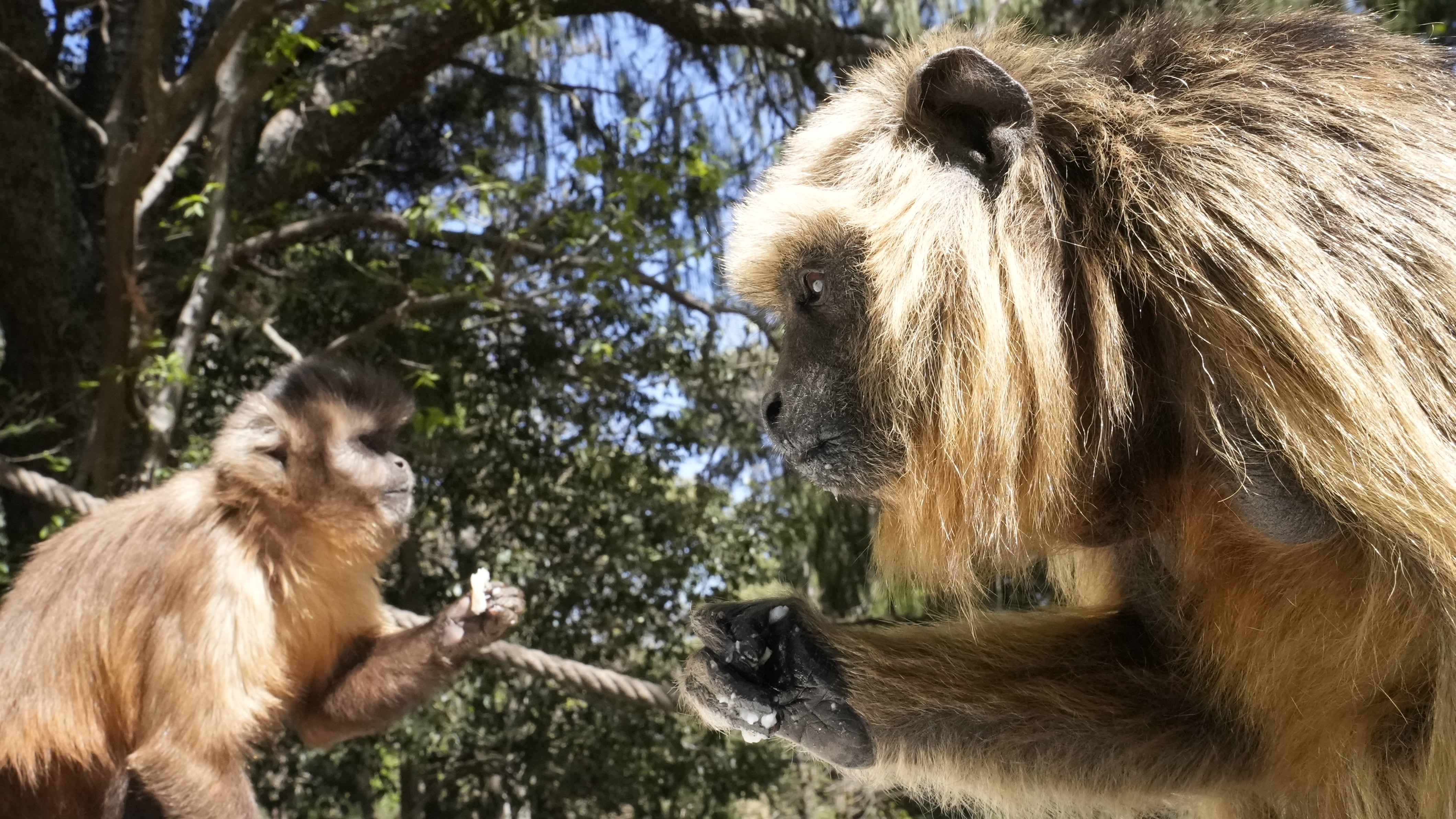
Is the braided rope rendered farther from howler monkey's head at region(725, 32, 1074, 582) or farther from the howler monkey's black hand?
howler monkey's head at region(725, 32, 1074, 582)

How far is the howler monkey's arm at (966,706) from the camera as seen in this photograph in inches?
78.1

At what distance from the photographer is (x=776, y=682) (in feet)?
6.62

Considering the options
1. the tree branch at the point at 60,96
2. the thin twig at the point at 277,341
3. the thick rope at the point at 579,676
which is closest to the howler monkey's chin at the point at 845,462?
the thick rope at the point at 579,676

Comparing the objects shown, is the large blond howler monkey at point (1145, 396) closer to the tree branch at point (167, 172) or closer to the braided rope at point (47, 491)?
the braided rope at point (47, 491)

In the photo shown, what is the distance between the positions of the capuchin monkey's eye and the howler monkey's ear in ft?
0.86

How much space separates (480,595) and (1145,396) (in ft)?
7.46

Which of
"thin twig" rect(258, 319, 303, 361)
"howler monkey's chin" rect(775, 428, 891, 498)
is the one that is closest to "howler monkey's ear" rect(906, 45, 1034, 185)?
"howler monkey's chin" rect(775, 428, 891, 498)

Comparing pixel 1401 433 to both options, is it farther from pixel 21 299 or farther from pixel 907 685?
pixel 21 299

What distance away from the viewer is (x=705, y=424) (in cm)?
634

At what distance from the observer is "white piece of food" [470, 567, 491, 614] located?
3340 millimetres

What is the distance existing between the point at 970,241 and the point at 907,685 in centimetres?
86

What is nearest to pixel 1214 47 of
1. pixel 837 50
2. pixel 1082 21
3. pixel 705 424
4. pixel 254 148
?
pixel 1082 21

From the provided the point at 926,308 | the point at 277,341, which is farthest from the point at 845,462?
the point at 277,341

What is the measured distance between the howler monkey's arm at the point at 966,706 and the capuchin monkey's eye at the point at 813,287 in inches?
24.4
